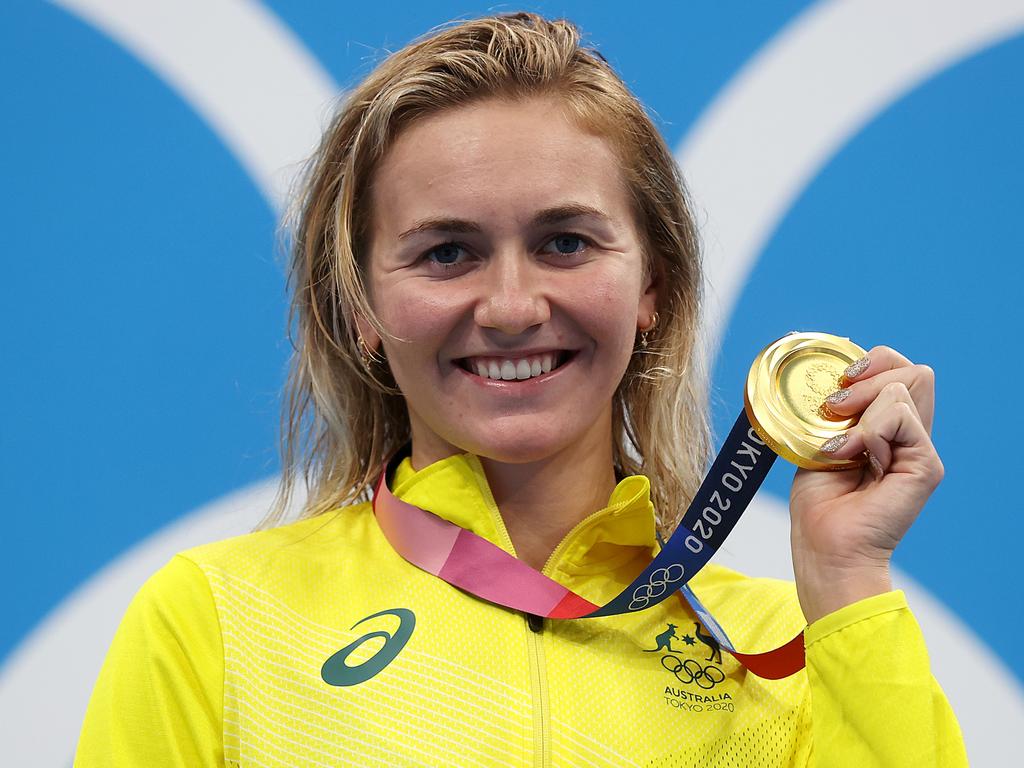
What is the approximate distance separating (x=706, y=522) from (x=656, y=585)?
103 mm

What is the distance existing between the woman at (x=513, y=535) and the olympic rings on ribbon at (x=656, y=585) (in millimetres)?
47

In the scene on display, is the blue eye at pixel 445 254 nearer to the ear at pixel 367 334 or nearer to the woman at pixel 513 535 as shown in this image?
the woman at pixel 513 535

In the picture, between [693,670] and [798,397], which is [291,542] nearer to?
[693,670]

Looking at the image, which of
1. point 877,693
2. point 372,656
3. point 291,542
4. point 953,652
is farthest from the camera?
point 953,652

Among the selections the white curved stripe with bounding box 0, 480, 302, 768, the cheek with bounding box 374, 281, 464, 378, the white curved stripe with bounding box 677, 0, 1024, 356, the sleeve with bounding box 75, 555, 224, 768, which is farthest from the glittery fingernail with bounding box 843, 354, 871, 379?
the white curved stripe with bounding box 0, 480, 302, 768

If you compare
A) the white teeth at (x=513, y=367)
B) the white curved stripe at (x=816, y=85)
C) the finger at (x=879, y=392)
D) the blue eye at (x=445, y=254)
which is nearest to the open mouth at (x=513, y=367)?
the white teeth at (x=513, y=367)

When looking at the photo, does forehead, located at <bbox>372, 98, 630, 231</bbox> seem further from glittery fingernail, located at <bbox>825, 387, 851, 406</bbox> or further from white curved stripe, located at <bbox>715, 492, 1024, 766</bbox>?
white curved stripe, located at <bbox>715, 492, 1024, 766</bbox>

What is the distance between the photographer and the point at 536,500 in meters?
1.75

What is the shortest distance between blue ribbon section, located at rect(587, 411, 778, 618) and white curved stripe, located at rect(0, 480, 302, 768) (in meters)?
1.04

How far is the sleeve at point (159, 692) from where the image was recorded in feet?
4.84

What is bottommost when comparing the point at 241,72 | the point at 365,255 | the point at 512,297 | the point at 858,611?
the point at 858,611

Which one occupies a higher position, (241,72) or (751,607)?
(241,72)

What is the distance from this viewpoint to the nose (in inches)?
61.8

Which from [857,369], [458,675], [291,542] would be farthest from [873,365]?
[291,542]
